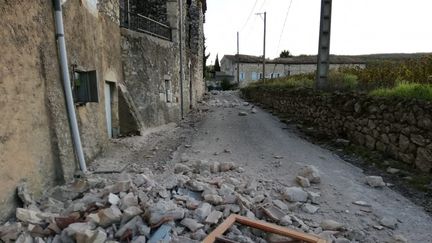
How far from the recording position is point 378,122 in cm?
672

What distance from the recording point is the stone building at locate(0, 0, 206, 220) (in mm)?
3707

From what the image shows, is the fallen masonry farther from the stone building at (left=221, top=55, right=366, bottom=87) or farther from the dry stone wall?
the stone building at (left=221, top=55, right=366, bottom=87)

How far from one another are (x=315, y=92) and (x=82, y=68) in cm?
738

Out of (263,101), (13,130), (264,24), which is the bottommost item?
(263,101)

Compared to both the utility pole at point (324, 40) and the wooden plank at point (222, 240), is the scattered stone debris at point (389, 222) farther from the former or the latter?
the utility pole at point (324, 40)

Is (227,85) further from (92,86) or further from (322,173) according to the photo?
(322,173)

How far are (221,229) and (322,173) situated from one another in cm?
308

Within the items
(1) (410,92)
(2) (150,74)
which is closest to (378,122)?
(1) (410,92)

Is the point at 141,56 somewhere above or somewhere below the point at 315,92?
above

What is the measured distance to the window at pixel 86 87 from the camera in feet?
18.7

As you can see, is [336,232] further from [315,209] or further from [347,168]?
[347,168]

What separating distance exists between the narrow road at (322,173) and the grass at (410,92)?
1695 mm

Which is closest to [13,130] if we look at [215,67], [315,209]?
[315,209]

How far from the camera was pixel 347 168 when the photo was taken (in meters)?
6.11
